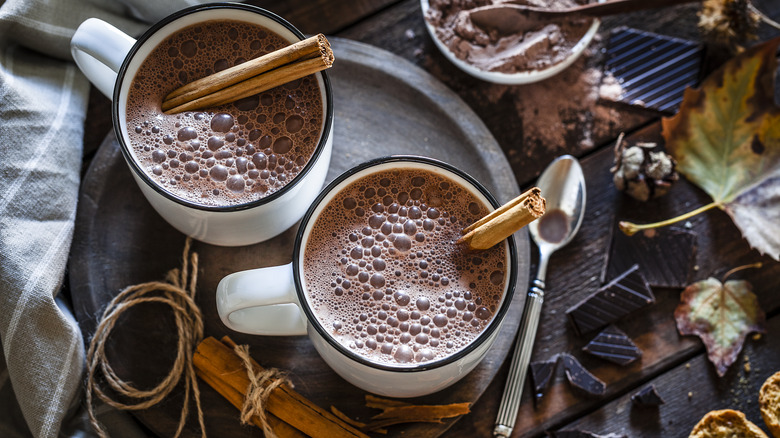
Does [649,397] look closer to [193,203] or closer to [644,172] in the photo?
[644,172]

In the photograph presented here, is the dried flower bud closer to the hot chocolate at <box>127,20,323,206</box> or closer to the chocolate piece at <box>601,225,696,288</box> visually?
the chocolate piece at <box>601,225,696,288</box>

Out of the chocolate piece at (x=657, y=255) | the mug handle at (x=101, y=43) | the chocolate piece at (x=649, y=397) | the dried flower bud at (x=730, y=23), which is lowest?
the chocolate piece at (x=649, y=397)

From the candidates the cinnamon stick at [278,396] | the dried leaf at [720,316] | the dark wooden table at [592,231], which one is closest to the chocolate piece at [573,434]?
the dark wooden table at [592,231]

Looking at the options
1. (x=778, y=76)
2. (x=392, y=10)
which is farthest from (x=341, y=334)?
(x=778, y=76)

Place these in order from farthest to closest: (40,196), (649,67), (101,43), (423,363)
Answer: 1. (649,67)
2. (40,196)
3. (101,43)
4. (423,363)

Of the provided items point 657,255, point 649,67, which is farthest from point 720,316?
point 649,67

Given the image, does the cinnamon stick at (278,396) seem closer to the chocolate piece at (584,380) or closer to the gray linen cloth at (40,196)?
the gray linen cloth at (40,196)

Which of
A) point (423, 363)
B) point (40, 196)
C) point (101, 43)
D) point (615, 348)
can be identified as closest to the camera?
point (423, 363)
